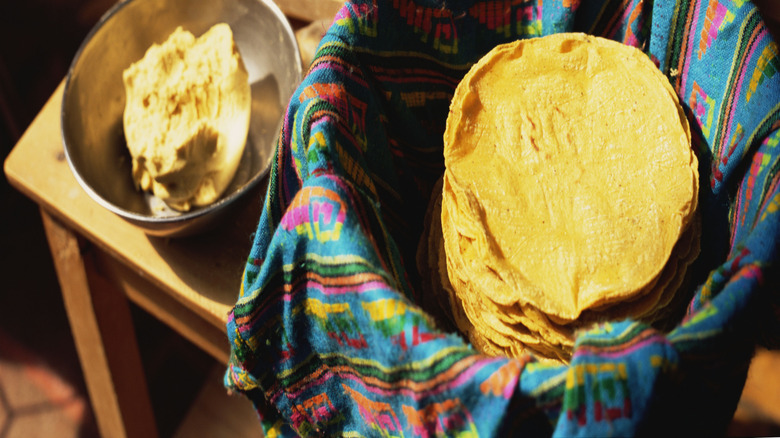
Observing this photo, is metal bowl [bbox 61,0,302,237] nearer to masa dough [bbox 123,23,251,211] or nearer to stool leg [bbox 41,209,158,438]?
masa dough [bbox 123,23,251,211]

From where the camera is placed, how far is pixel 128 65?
0.91 metres

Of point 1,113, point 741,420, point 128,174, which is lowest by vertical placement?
point 741,420

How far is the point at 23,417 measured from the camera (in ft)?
4.68

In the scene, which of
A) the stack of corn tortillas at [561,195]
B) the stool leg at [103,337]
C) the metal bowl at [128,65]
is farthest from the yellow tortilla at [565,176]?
the stool leg at [103,337]

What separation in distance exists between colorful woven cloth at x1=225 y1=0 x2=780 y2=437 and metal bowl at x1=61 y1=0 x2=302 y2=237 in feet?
0.88

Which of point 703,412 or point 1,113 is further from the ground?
point 703,412

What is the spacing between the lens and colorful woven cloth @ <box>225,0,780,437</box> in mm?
393

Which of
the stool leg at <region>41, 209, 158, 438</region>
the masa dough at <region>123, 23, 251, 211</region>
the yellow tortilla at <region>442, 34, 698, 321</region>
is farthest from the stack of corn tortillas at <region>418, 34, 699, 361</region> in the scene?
the stool leg at <region>41, 209, 158, 438</region>

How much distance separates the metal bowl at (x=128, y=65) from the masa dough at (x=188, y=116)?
33 mm

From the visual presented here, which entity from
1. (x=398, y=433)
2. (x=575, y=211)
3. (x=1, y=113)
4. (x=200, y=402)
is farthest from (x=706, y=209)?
(x=1, y=113)

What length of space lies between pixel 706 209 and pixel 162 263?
0.61m

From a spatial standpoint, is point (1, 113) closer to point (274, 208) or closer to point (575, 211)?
point (274, 208)

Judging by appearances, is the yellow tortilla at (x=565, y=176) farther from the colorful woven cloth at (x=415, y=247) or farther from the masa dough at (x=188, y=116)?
the masa dough at (x=188, y=116)

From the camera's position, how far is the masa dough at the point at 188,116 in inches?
31.2
